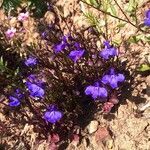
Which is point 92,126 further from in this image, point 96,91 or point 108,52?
point 108,52

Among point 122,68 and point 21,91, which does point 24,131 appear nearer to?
point 21,91

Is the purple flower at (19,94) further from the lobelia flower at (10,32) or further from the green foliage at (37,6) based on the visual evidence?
the green foliage at (37,6)

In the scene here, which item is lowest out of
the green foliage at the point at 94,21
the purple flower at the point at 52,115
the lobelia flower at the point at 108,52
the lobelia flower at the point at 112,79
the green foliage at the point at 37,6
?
the purple flower at the point at 52,115

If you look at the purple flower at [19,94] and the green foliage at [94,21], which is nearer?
the purple flower at [19,94]

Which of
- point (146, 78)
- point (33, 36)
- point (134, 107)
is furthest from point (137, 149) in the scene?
point (33, 36)

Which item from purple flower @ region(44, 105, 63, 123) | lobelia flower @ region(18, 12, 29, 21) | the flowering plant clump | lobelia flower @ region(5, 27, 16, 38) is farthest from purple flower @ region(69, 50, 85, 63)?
lobelia flower @ region(18, 12, 29, 21)

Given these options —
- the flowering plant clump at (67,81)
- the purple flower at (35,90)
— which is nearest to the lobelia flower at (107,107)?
the flowering plant clump at (67,81)

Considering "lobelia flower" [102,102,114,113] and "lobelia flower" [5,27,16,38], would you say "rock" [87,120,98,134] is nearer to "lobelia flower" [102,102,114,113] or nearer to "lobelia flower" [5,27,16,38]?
"lobelia flower" [102,102,114,113]
